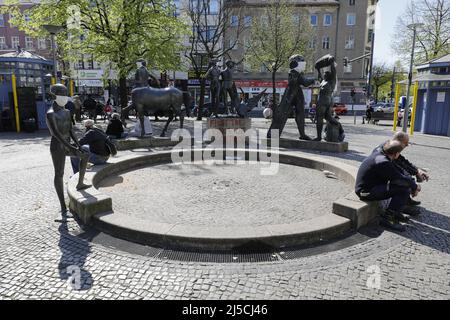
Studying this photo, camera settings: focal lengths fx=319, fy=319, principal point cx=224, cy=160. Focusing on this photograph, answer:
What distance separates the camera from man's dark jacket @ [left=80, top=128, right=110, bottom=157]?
729 cm

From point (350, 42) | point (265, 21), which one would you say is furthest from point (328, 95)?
point (350, 42)

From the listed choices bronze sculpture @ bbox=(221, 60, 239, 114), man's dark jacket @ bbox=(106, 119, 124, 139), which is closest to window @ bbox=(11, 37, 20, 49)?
bronze sculpture @ bbox=(221, 60, 239, 114)

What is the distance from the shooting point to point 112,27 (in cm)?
2047

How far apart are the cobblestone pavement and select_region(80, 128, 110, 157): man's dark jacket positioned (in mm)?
2611

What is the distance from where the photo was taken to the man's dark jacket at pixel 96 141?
7.29m

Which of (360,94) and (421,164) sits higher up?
(360,94)

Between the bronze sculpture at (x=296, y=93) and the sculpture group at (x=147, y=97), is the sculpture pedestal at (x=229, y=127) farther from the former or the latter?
the sculpture group at (x=147, y=97)

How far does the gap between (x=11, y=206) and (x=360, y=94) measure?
157 ft

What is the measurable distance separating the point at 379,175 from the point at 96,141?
19.5ft

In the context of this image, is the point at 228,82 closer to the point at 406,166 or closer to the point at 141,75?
the point at 141,75
